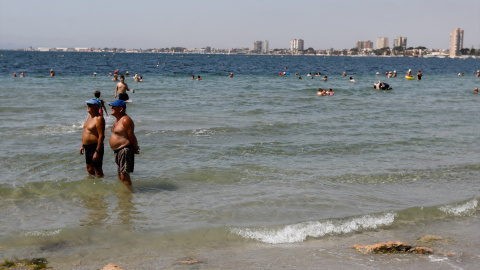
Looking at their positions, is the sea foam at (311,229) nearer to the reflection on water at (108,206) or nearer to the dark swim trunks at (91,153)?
the reflection on water at (108,206)

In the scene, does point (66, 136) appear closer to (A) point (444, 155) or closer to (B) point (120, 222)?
(B) point (120, 222)

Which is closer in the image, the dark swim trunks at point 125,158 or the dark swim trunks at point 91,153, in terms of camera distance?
the dark swim trunks at point 125,158

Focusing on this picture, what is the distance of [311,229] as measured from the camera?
23.9ft

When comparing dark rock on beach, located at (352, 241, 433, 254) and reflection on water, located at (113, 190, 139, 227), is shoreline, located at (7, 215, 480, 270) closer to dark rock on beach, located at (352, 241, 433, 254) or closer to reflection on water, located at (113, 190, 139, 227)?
dark rock on beach, located at (352, 241, 433, 254)

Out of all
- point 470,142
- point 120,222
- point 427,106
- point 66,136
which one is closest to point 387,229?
point 120,222

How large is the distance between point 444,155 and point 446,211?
482cm

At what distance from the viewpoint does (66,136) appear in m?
14.5

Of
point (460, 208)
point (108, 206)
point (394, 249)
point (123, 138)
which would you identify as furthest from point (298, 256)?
point (123, 138)

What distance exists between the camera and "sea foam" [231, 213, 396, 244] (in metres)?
7.02

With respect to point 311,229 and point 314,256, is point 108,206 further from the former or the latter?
point 314,256

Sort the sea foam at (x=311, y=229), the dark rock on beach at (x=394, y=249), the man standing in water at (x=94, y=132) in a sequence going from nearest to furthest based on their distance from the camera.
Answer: the dark rock on beach at (x=394, y=249)
the sea foam at (x=311, y=229)
the man standing in water at (x=94, y=132)

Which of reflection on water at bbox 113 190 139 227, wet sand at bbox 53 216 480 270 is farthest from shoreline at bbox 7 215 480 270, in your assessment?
reflection on water at bbox 113 190 139 227

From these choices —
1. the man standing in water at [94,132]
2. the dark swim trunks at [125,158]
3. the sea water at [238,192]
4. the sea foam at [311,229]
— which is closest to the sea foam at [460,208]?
the sea water at [238,192]

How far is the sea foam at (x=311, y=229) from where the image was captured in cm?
702
